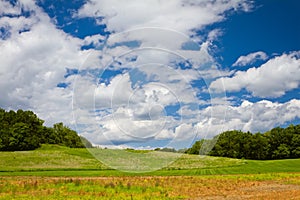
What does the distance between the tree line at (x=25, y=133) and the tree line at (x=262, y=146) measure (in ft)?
178

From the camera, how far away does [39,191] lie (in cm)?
2772

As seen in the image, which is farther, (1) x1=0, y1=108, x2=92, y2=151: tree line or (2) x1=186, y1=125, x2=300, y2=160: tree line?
(2) x1=186, y1=125, x2=300, y2=160: tree line

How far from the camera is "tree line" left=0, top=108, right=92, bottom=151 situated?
106m

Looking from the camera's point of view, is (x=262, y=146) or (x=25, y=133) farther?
(x=262, y=146)

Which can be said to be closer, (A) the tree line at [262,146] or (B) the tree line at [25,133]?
(B) the tree line at [25,133]

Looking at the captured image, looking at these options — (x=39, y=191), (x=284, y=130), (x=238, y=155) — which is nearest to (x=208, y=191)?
(x=39, y=191)

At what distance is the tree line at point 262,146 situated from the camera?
137 meters

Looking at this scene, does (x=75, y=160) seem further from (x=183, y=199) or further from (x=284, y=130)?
(x=284, y=130)

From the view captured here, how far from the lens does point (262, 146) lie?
140 meters

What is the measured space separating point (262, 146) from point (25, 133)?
275ft

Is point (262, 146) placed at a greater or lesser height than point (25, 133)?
lesser

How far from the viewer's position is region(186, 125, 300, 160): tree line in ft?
449

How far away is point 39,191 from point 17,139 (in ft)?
275

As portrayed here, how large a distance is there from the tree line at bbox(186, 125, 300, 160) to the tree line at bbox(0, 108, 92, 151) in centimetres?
5431
